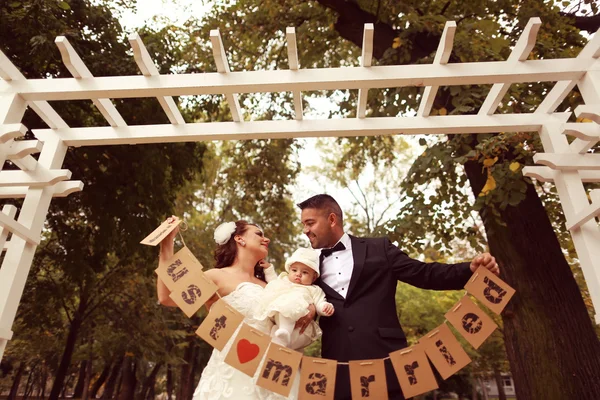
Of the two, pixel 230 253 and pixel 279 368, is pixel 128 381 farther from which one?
pixel 279 368

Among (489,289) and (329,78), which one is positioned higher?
(329,78)

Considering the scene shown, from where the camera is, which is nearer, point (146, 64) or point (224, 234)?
point (146, 64)

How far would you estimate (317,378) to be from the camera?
2.45 meters

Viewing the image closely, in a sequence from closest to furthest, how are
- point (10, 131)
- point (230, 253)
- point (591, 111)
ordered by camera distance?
1. point (591, 111)
2. point (10, 131)
3. point (230, 253)

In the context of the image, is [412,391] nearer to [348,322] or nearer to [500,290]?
[348,322]

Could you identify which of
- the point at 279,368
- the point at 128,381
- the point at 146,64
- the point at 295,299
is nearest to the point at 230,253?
the point at 295,299

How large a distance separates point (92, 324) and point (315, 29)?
548 inches

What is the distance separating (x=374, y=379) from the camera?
7.95ft

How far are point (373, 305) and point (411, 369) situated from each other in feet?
1.35

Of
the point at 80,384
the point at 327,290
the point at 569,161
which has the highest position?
the point at 80,384

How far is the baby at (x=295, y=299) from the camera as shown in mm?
2523

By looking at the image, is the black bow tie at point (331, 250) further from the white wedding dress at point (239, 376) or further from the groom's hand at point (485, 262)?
the groom's hand at point (485, 262)

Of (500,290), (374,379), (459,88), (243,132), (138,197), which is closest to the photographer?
(374,379)

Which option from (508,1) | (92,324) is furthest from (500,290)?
(92,324)
